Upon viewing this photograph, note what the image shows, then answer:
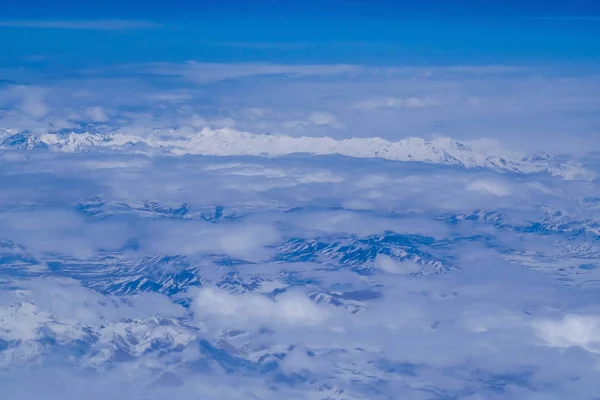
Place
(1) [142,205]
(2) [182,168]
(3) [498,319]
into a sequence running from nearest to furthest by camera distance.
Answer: (3) [498,319], (1) [142,205], (2) [182,168]

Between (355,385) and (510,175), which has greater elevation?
(510,175)

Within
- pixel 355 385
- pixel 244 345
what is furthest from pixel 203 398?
pixel 244 345

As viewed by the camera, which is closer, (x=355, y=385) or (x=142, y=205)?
(x=355, y=385)

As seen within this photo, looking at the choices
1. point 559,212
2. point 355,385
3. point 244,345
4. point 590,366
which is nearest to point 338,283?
point 244,345

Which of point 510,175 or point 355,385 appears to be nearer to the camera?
point 355,385

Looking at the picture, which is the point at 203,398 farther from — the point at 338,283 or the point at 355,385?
the point at 338,283

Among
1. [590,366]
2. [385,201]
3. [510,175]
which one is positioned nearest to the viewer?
[590,366]

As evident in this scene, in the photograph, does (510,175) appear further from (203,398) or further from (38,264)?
(203,398)

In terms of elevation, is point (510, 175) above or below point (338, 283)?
above

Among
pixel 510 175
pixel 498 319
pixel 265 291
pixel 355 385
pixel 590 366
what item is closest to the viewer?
pixel 590 366
